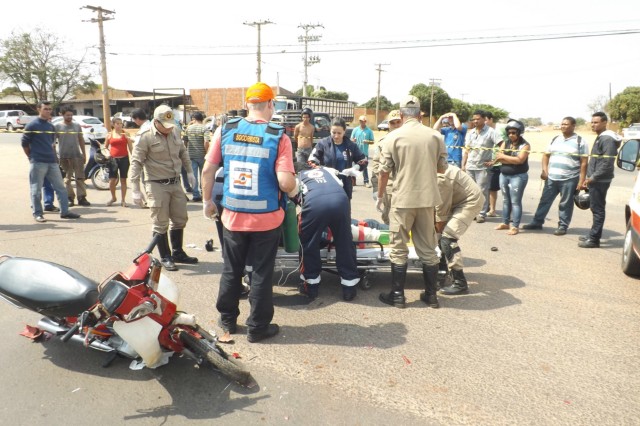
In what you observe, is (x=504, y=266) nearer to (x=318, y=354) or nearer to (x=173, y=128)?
(x=318, y=354)

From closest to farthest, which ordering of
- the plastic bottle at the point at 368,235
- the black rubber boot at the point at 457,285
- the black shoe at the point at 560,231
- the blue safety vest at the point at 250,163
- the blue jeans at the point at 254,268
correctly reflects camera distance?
the blue safety vest at the point at 250,163, the blue jeans at the point at 254,268, the black rubber boot at the point at 457,285, the plastic bottle at the point at 368,235, the black shoe at the point at 560,231

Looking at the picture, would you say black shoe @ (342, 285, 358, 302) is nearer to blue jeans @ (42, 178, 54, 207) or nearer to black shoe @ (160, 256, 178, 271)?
black shoe @ (160, 256, 178, 271)

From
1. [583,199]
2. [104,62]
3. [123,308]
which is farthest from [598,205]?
[104,62]

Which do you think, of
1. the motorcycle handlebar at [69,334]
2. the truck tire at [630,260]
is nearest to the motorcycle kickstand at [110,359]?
the motorcycle handlebar at [69,334]

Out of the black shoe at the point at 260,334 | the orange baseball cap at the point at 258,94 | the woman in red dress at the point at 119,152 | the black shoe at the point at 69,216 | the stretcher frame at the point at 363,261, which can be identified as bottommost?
the black shoe at the point at 260,334

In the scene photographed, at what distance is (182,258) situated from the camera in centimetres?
594

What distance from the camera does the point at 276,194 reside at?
12.3ft

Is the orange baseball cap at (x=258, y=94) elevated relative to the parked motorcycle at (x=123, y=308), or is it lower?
elevated

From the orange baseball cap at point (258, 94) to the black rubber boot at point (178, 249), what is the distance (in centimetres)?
271

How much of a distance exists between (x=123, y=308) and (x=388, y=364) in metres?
1.94

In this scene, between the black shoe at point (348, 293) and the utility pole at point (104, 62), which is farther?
the utility pole at point (104, 62)

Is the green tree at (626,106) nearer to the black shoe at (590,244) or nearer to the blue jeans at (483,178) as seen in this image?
the blue jeans at (483,178)

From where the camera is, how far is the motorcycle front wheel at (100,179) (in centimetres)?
1154

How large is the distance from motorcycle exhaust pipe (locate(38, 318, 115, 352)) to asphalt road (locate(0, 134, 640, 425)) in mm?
167
